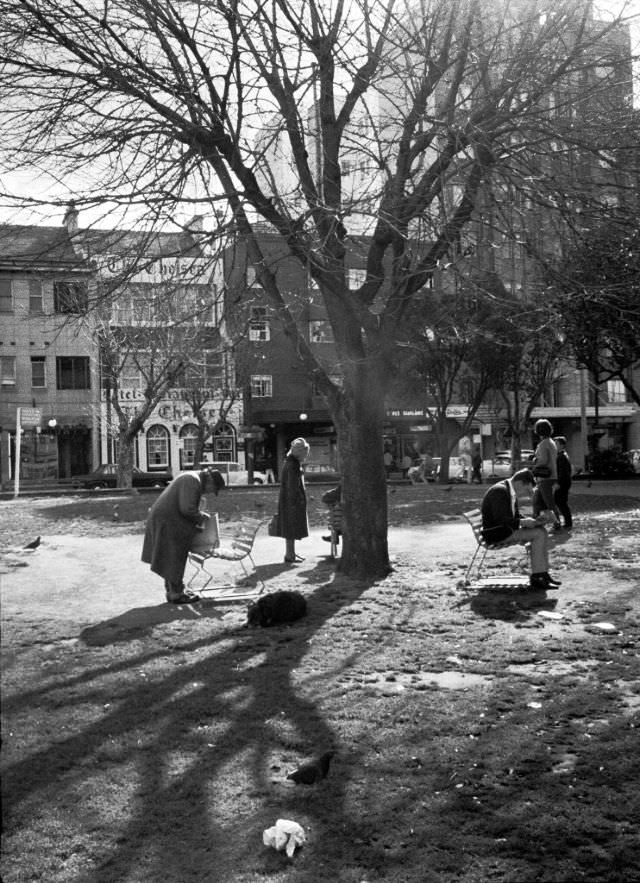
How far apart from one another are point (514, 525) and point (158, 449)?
41.6 meters

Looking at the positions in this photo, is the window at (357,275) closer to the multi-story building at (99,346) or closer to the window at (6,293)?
the multi-story building at (99,346)

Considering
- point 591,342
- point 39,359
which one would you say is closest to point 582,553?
point 591,342

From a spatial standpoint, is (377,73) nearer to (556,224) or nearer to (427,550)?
(556,224)

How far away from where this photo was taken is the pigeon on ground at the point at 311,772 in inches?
165

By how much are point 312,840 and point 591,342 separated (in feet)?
75.3

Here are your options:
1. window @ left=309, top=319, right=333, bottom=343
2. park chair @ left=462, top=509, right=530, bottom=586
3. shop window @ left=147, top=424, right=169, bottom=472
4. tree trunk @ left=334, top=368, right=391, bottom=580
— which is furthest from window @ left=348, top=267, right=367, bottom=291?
shop window @ left=147, top=424, right=169, bottom=472

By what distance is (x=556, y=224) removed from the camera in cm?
818

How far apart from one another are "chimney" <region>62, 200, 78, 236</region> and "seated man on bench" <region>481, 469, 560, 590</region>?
4526 mm

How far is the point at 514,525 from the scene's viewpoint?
353 inches

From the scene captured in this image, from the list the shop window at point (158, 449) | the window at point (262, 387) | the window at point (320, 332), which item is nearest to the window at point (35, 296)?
the window at point (320, 332)

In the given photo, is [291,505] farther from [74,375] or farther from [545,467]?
[74,375]

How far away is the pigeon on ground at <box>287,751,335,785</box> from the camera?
4.18m

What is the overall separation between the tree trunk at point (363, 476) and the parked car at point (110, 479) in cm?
2931

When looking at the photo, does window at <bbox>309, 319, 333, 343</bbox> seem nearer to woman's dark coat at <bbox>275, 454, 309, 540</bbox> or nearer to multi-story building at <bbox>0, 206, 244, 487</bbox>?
multi-story building at <bbox>0, 206, 244, 487</bbox>
